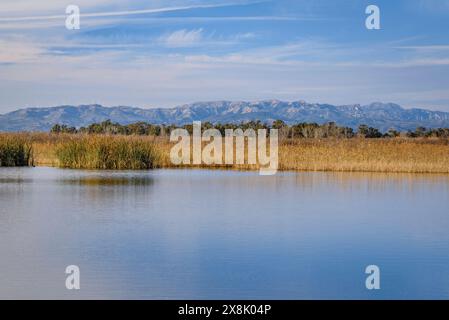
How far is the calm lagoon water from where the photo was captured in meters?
8.54

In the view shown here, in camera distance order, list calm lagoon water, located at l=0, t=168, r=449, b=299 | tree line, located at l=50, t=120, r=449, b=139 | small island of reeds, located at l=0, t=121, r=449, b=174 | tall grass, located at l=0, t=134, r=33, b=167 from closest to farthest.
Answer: calm lagoon water, located at l=0, t=168, r=449, b=299 < tall grass, located at l=0, t=134, r=33, b=167 < small island of reeds, located at l=0, t=121, r=449, b=174 < tree line, located at l=50, t=120, r=449, b=139

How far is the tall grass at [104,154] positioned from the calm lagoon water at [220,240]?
573cm

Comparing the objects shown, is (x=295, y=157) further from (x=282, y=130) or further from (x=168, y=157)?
(x=282, y=130)

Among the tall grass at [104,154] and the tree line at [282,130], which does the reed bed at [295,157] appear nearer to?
the tall grass at [104,154]

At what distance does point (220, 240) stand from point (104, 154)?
15107mm

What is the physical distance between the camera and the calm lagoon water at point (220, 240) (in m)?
8.54

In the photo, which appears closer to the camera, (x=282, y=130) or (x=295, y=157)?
(x=295, y=157)

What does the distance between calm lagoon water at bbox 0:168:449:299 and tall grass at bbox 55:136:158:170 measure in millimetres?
5735

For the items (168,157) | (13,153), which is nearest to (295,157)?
(168,157)

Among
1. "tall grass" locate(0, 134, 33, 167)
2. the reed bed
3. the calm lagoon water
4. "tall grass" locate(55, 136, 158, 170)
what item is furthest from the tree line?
the calm lagoon water

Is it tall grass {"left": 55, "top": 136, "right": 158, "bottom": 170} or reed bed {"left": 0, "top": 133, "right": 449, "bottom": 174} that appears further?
reed bed {"left": 0, "top": 133, "right": 449, "bottom": 174}

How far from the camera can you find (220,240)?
11297mm

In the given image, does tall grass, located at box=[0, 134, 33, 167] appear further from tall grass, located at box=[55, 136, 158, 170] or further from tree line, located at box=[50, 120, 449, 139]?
tree line, located at box=[50, 120, 449, 139]
